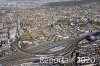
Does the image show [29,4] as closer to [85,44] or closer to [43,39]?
[43,39]

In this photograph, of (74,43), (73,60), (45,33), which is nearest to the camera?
(73,60)

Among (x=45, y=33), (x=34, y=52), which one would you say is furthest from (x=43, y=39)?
(x=34, y=52)

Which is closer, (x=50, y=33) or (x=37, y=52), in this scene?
(x=37, y=52)

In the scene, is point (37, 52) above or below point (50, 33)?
below

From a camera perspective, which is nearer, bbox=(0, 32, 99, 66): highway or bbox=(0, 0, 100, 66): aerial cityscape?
bbox=(0, 0, 100, 66): aerial cityscape

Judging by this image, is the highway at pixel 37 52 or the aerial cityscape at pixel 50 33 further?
the highway at pixel 37 52
